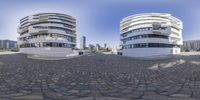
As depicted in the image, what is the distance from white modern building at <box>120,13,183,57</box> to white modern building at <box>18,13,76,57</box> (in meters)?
13.9

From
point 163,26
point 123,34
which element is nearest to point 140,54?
point 163,26

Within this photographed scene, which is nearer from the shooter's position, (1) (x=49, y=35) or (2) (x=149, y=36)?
(2) (x=149, y=36)

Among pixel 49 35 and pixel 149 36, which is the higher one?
pixel 49 35

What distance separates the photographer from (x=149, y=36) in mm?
43719

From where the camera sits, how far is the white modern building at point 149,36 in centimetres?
4351

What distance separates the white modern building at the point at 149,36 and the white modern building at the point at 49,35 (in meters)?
13.9

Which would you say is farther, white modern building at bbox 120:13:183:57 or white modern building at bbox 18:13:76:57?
white modern building at bbox 18:13:76:57

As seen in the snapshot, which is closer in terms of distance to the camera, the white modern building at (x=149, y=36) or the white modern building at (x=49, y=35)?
the white modern building at (x=149, y=36)

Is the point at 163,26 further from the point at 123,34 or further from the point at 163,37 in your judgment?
the point at 123,34

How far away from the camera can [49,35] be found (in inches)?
1971

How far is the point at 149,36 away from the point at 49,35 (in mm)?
21860

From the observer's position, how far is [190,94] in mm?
7992

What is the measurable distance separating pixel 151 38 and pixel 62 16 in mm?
23919

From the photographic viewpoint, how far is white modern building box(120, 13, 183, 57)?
143ft
